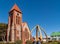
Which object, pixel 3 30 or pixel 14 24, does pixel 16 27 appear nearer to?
pixel 14 24

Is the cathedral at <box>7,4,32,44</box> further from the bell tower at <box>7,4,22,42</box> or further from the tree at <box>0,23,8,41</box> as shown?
the tree at <box>0,23,8,41</box>

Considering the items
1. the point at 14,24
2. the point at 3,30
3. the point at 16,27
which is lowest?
the point at 3,30

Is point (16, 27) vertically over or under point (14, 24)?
under

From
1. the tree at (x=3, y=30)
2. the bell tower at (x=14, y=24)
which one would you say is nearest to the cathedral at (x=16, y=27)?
the bell tower at (x=14, y=24)

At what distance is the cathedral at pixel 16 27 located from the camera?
6456 cm

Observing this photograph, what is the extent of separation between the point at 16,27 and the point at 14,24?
65.9 inches

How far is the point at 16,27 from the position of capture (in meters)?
65.4

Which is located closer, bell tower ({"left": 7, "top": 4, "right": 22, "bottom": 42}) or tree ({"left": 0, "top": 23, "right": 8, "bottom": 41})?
bell tower ({"left": 7, "top": 4, "right": 22, "bottom": 42})

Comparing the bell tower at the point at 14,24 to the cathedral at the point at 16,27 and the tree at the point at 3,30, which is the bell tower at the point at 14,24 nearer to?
the cathedral at the point at 16,27

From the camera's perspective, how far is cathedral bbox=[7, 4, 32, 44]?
64.6 meters

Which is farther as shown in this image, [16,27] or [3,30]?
[3,30]

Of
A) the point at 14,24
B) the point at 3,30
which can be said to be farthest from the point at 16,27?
the point at 3,30

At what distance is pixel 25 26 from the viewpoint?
2832 inches

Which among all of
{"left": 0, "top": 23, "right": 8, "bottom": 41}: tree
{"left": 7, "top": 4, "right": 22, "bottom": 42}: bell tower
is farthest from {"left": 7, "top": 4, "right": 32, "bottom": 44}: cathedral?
{"left": 0, "top": 23, "right": 8, "bottom": 41}: tree
